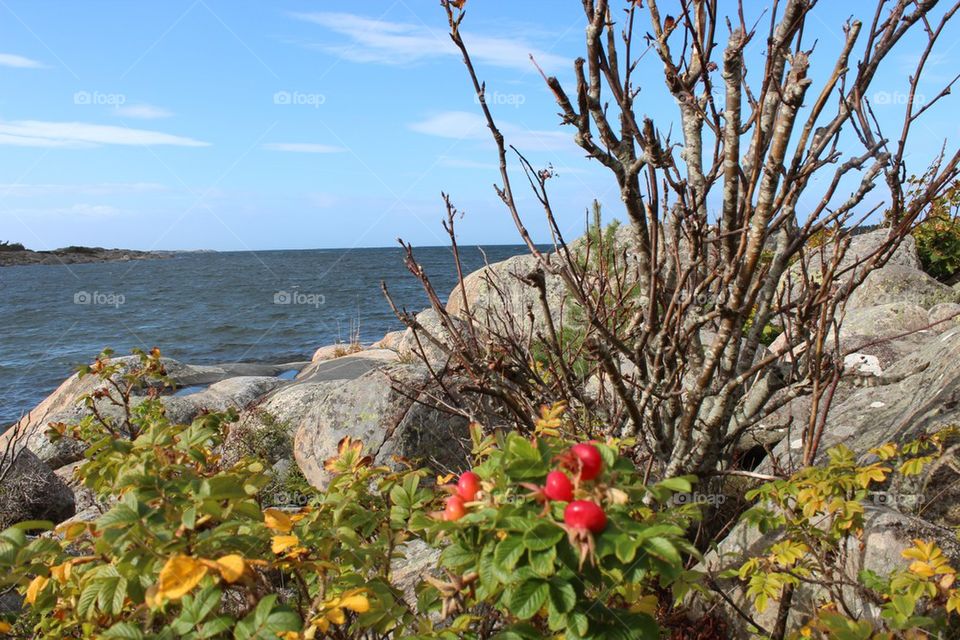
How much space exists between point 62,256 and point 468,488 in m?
126

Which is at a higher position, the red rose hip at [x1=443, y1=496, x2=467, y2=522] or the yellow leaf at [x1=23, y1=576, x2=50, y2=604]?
the red rose hip at [x1=443, y1=496, x2=467, y2=522]

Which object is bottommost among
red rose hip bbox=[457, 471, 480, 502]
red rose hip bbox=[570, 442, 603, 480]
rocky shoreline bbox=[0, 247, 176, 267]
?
red rose hip bbox=[457, 471, 480, 502]

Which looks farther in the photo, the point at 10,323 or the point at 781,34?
the point at 10,323

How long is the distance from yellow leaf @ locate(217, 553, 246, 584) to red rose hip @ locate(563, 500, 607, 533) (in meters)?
0.62

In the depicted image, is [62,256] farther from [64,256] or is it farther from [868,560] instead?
[868,560]

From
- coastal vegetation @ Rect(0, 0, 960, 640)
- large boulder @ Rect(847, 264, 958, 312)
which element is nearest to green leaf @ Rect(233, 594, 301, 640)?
coastal vegetation @ Rect(0, 0, 960, 640)

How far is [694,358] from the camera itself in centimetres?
284

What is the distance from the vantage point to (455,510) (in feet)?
4.89

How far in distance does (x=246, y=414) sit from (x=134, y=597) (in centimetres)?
642

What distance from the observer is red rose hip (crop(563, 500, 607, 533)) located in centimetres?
129

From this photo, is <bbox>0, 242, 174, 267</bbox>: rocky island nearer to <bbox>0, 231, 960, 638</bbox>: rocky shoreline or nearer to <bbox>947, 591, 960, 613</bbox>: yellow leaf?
<bbox>0, 231, 960, 638</bbox>: rocky shoreline

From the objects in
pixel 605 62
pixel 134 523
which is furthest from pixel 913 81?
pixel 134 523

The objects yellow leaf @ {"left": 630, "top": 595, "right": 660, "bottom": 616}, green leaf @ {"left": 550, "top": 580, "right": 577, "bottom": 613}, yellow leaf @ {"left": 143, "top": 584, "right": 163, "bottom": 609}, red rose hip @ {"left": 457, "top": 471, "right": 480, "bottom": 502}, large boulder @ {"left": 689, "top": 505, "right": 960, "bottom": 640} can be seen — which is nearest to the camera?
yellow leaf @ {"left": 143, "top": 584, "right": 163, "bottom": 609}

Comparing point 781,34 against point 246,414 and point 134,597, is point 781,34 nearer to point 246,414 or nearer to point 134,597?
point 134,597
